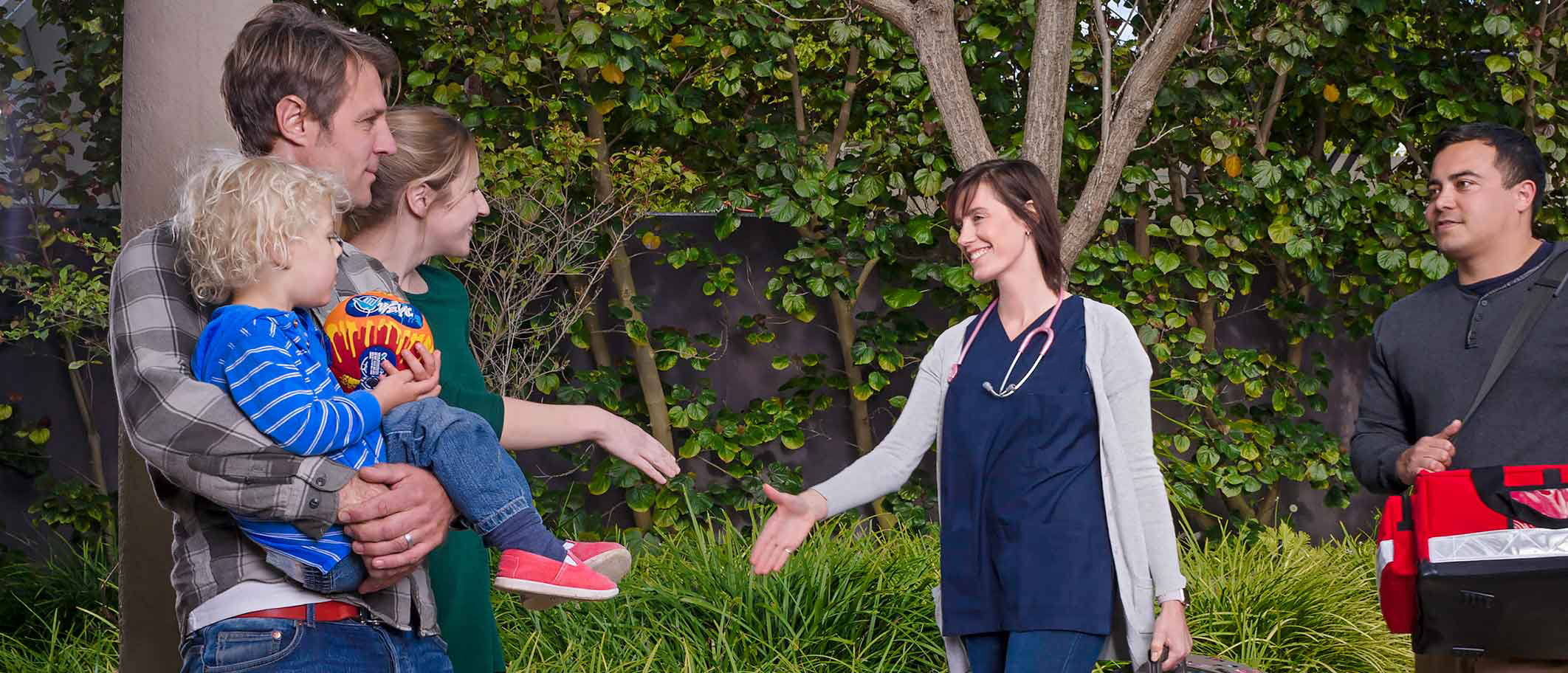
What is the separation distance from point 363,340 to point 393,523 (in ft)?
0.93

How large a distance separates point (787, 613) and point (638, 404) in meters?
1.75

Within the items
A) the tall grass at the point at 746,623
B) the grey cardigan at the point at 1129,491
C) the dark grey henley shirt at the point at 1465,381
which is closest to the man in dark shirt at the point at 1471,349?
the dark grey henley shirt at the point at 1465,381

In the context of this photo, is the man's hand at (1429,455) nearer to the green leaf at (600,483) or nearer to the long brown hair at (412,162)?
the long brown hair at (412,162)

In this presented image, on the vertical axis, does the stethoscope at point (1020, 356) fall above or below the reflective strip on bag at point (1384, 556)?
above

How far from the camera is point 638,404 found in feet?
17.7

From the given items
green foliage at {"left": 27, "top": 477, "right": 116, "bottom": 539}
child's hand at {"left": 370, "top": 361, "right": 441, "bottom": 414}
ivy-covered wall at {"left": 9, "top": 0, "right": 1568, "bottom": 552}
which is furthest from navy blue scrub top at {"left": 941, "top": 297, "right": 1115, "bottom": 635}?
green foliage at {"left": 27, "top": 477, "right": 116, "bottom": 539}

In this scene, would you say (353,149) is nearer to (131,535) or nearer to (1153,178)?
(131,535)

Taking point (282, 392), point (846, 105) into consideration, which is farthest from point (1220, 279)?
point (282, 392)

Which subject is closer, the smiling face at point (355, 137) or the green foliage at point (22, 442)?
the smiling face at point (355, 137)

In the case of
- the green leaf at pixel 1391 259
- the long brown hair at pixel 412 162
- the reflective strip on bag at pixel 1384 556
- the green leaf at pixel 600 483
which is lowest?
the green leaf at pixel 600 483

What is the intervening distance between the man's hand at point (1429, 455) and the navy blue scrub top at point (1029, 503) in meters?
0.69

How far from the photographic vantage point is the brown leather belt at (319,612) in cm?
148

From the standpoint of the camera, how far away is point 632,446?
2.13 meters

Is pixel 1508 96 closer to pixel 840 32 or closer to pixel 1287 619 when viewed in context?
pixel 1287 619
